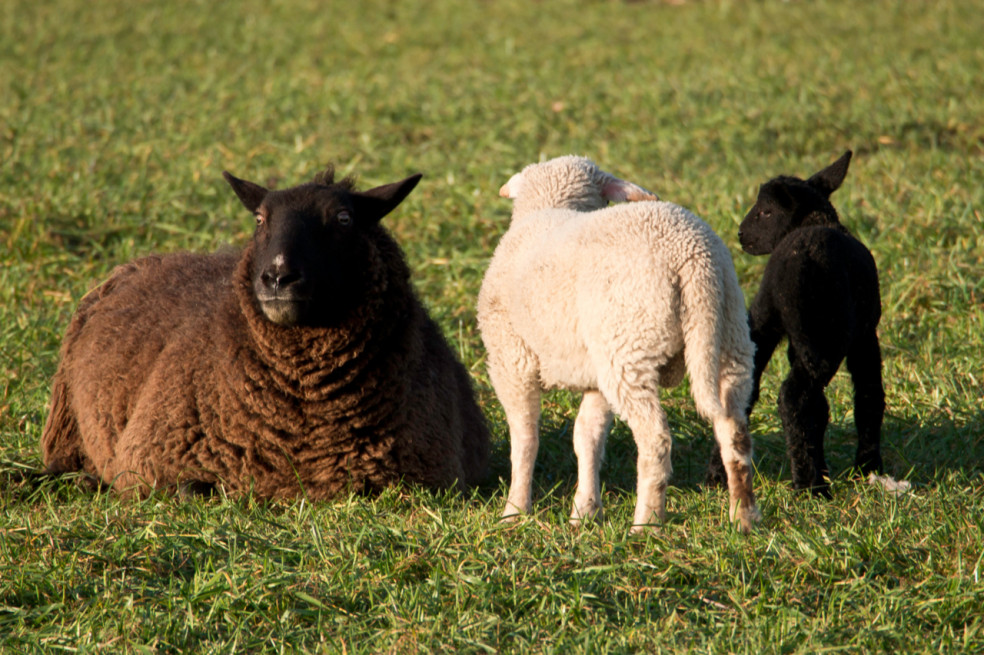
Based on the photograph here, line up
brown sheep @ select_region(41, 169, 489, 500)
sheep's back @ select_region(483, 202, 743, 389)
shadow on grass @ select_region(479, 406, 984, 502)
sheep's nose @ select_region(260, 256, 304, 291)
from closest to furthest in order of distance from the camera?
sheep's back @ select_region(483, 202, 743, 389), sheep's nose @ select_region(260, 256, 304, 291), brown sheep @ select_region(41, 169, 489, 500), shadow on grass @ select_region(479, 406, 984, 502)

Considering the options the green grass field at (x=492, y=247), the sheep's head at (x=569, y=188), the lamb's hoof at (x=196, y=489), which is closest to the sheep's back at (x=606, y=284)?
the sheep's head at (x=569, y=188)

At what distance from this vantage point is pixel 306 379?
431cm

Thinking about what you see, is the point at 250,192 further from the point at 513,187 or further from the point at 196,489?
the point at 196,489

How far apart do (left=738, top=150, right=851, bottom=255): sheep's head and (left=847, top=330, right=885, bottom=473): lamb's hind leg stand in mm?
556

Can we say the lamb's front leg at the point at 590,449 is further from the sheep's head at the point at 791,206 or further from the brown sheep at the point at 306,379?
the sheep's head at the point at 791,206

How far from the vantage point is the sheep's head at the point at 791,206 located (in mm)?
4480

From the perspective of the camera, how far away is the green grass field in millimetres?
3172

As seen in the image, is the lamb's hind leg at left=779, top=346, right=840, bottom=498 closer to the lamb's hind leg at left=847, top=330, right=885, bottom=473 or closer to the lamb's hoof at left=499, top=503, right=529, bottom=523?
the lamb's hind leg at left=847, top=330, right=885, bottom=473

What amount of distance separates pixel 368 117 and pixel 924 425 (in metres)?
7.37

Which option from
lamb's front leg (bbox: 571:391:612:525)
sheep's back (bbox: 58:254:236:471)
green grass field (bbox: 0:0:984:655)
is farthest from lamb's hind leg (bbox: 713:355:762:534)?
sheep's back (bbox: 58:254:236:471)

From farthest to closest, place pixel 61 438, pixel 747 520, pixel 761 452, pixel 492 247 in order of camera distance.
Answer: pixel 492 247, pixel 61 438, pixel 761 452, pixel 747 520

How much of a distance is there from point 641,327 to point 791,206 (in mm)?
1377

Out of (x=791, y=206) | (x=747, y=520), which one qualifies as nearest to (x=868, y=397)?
(x=791, y=206)

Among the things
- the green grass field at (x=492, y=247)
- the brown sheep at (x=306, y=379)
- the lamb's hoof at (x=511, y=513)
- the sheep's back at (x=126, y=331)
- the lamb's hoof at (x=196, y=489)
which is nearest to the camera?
the green grass field at (x=492, y=247)
